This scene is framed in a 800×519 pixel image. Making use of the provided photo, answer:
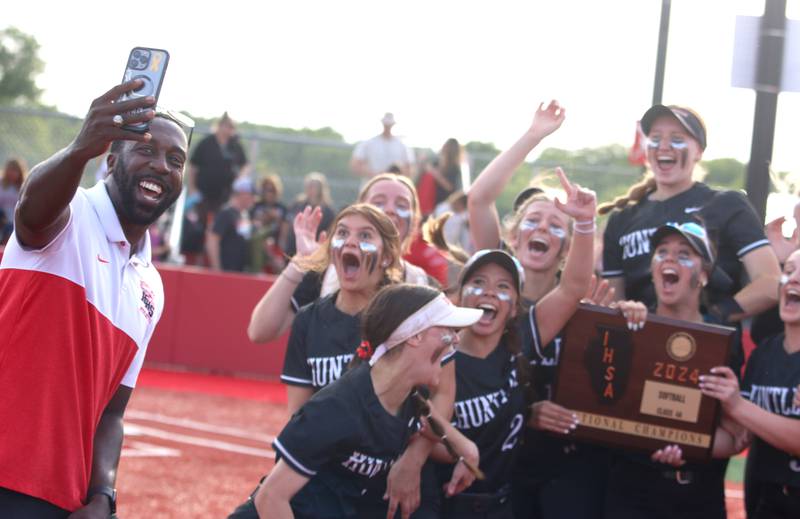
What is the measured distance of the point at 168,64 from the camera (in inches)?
151

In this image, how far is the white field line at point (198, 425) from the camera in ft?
38.1

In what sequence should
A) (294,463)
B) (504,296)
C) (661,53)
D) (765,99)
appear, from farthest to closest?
(661,53)
(765,99)
(504,296)
(294,463)

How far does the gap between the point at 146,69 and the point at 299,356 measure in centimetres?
200

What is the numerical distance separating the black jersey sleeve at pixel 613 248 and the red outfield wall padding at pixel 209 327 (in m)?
8.68

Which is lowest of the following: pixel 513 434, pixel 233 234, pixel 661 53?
pixel 513 434

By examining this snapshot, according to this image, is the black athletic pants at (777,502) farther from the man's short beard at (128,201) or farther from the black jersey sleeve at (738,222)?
the man's short beard at (128,201)

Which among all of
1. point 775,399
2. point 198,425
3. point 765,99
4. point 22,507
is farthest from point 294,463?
point 198,425

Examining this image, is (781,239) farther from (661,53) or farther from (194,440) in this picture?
(194,440)

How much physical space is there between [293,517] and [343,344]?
3.12 ft

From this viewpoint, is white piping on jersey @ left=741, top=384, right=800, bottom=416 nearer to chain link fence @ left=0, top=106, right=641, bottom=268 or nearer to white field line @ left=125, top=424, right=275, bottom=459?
white field line @ left=125, top=424, right=275, bottom=459

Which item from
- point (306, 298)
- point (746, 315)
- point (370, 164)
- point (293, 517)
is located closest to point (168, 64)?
point (293, 517)

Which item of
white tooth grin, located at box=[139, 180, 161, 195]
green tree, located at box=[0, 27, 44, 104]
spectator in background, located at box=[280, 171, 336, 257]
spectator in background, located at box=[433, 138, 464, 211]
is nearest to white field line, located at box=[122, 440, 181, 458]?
spectator in background, located at box=[280, 171, 336, 257]

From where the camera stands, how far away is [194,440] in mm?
11203

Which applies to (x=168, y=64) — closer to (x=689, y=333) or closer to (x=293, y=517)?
(x=293, y=517)
